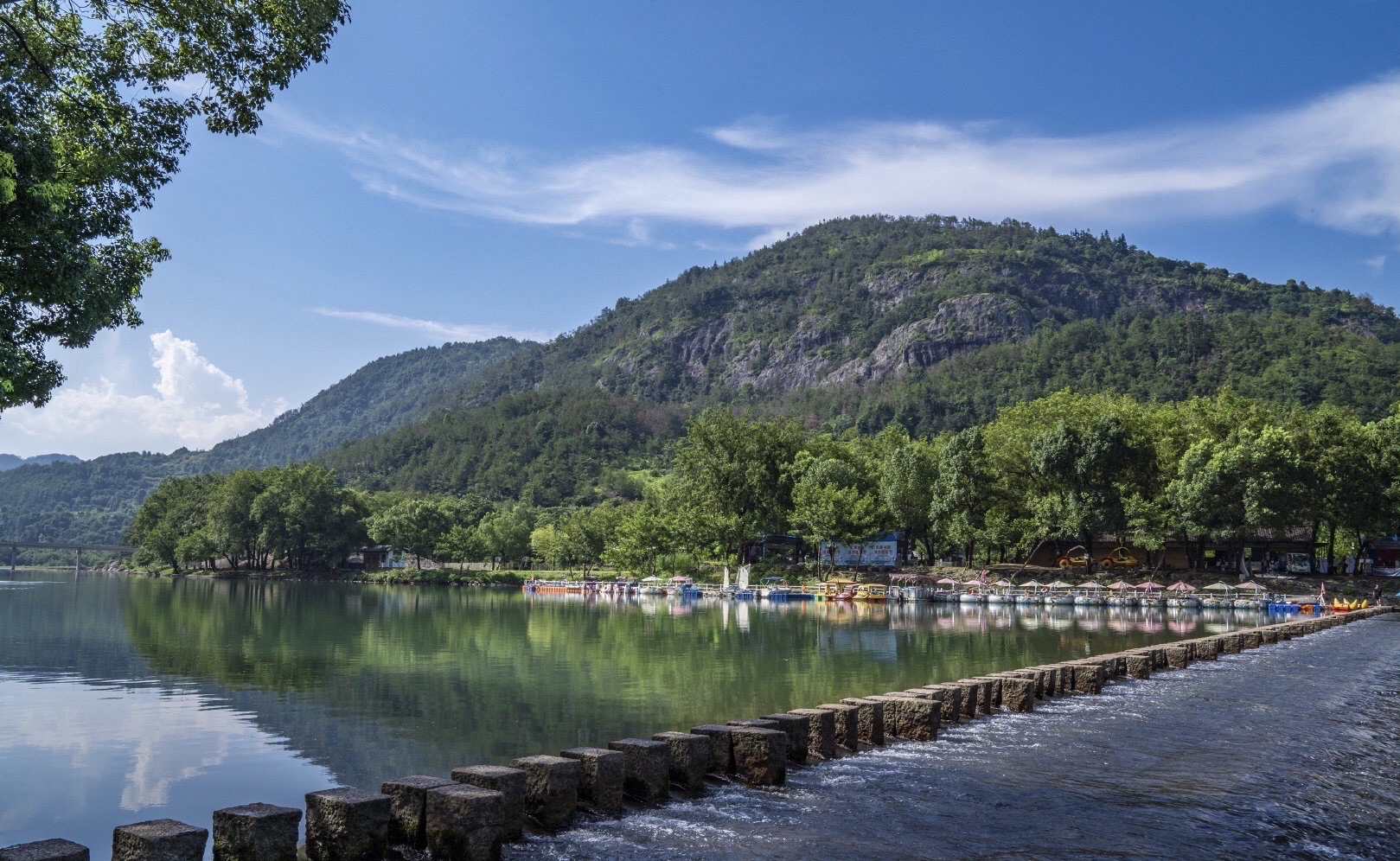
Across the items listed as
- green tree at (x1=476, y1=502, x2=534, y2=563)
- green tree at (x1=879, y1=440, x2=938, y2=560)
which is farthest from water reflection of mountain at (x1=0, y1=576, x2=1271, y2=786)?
green tree at (x1=476, y1=502, x2=534, y2=563)

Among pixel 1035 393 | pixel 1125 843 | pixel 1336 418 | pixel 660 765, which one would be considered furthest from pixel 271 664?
pixel 1035 393

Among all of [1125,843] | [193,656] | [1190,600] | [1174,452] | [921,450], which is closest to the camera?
[1125,843]

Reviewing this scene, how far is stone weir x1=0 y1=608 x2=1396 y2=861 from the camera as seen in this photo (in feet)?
22.9

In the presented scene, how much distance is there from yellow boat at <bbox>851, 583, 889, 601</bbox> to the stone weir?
58.8 m

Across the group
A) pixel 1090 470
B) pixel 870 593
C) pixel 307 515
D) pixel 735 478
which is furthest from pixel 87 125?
pixel 307 515

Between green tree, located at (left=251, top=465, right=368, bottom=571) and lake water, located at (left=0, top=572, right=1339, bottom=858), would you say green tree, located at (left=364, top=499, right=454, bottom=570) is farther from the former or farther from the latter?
lake water, located at (left=0, top=572, right=1339, bottom=858)

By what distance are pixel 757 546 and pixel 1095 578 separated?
38.3 meters

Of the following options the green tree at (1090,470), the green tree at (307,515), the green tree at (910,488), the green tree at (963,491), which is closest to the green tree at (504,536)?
the green tree at (307,515)

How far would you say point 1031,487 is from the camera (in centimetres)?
8175

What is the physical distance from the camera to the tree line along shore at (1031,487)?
2689 inches

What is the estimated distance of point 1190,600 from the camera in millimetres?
65062

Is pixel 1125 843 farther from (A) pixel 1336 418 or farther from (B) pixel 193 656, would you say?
(A) pixel 1336 418

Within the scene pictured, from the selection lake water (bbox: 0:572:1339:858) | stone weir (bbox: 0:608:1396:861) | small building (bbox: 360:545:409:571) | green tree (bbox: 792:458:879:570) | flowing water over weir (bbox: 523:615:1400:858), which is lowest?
small building (bbox: 360:545:409:571)

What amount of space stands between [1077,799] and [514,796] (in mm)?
6120
